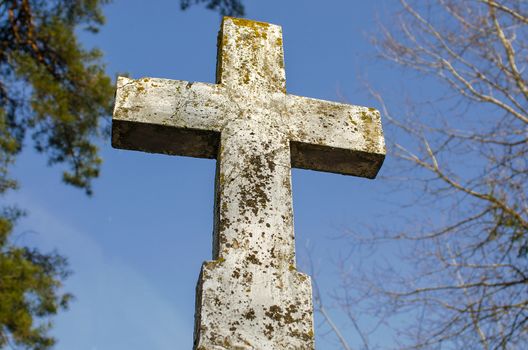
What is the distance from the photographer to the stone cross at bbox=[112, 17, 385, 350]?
6.48ft

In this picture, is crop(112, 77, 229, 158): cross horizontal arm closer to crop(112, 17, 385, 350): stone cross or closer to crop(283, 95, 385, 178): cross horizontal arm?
crop(112, 17, 385, 350): stone cross

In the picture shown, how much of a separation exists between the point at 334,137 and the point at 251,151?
0.38m

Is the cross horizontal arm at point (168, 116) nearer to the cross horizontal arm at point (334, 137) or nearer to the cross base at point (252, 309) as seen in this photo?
the cross horizontal arm at point (334, 137)

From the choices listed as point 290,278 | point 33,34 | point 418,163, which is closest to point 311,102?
point 290,278

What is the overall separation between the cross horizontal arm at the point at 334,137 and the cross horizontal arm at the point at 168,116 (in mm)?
312

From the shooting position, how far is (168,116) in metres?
2.42

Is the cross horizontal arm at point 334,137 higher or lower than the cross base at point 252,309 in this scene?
higher

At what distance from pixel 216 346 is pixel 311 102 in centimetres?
115

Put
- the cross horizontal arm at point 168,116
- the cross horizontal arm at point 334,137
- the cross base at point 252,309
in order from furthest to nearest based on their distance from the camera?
the cross horizontal arm at point 334,137
the cross horizontal arm at point 168,116
the cross base at point 252,309

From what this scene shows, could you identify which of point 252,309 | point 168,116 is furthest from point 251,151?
point 252,309

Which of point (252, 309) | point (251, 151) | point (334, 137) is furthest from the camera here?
point (334, 137)

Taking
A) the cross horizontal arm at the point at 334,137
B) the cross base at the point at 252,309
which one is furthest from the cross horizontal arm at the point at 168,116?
the cross base at the point at 252,309

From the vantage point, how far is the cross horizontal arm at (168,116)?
7.85 ft

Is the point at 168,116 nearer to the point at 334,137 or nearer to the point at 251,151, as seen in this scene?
the point at 251,151
